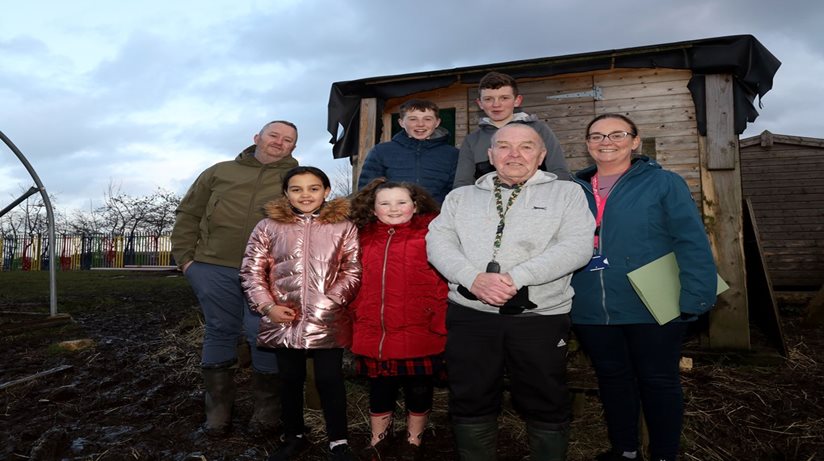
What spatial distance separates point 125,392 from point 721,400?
4945 mm

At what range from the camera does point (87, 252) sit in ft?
94.4

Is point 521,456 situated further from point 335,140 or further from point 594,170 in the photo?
point 335,140

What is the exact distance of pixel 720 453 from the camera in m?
3.09

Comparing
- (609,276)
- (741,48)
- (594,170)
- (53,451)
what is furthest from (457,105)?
(53,451)

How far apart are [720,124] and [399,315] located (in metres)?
5.24

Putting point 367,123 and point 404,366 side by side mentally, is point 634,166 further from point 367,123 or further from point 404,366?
point 367,123

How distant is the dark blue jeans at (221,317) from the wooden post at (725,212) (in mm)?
5199

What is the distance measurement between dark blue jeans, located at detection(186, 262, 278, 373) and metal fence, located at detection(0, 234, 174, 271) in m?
27.6

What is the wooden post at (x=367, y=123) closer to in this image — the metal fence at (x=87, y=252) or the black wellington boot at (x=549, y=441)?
the black wellington boot at (x=549, y=441)

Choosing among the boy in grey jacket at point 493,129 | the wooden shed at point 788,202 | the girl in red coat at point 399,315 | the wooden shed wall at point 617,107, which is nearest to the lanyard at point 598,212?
the boy in grey jacket at point 493,129

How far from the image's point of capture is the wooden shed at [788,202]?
36.2ft

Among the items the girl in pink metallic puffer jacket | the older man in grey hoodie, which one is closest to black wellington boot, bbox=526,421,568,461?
the older man in grey hoodie

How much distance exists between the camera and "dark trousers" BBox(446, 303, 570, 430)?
7.21ft

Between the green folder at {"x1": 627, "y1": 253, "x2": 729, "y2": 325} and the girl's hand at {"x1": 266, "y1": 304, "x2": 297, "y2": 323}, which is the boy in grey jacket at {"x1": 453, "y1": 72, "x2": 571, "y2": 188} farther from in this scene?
the girl's hand at {"x1": 266, "y1": 304, "x2": 297, "y2": 323}
